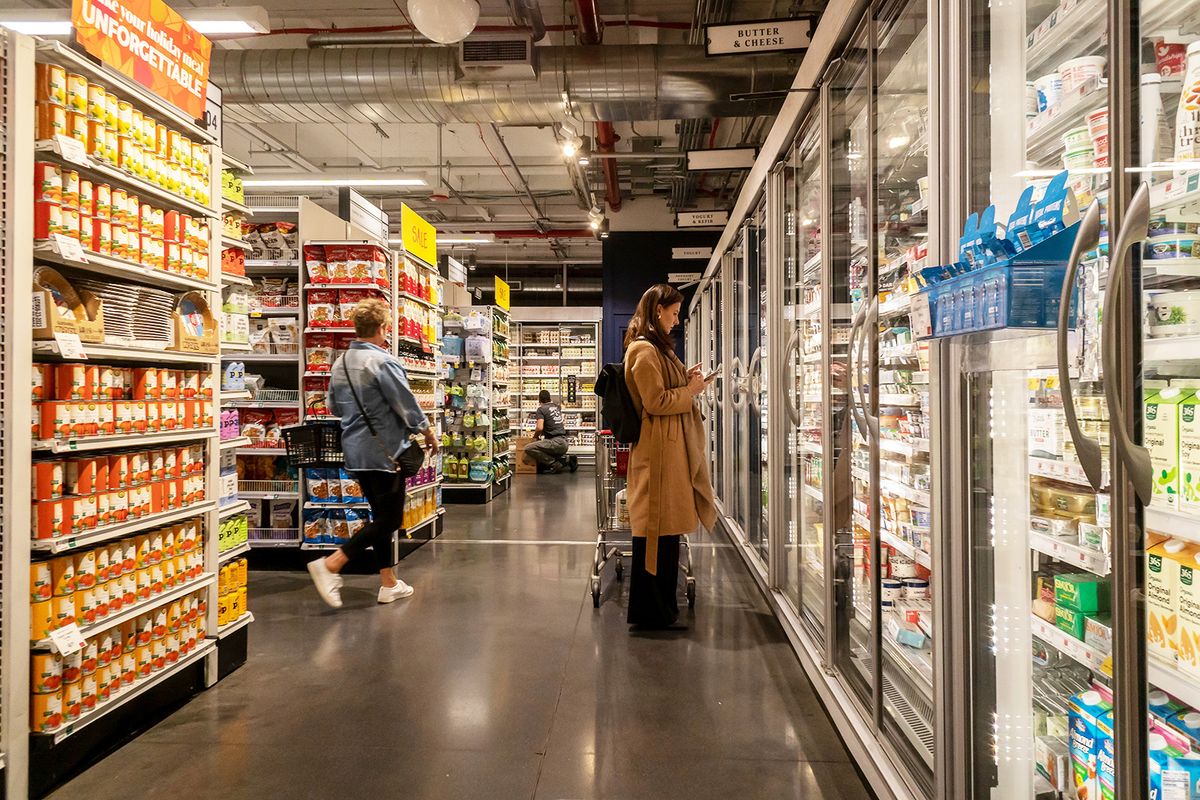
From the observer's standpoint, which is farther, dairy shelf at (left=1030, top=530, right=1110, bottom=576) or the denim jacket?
the denim jacket

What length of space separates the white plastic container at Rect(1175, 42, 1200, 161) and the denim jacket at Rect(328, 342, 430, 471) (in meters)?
4.15

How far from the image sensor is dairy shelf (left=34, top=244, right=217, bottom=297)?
2.45 meters

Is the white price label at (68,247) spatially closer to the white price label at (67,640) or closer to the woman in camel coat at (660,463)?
the white price label at (67,640)

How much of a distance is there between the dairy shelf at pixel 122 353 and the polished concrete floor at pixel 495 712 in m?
1.51

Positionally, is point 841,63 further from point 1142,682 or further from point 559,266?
point 559,266

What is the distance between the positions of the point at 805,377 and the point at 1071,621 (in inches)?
95.8

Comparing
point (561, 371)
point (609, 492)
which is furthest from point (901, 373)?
point (561, 371)

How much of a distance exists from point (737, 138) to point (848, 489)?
8937 millimetres

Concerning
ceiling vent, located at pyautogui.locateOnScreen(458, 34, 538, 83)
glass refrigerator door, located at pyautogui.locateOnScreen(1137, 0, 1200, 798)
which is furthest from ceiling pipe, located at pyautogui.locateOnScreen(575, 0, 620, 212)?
glass refrigerator door, located at pyautogui.locateOnScreen(1137, 0, 1200, 798)

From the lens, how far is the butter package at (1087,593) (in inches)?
60.7

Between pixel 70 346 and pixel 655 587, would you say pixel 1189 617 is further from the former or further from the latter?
pixel 70 346

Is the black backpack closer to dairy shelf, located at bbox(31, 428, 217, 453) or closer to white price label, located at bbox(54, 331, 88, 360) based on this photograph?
dairy shelf, located at bbox(31, 428, 217, 453)

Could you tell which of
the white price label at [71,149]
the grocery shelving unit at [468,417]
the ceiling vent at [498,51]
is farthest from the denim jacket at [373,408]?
the grocery shelving unit at [468,417]

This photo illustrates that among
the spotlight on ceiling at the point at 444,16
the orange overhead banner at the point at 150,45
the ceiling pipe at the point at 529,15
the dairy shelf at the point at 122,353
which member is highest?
the ceiling pipe at the point at 529,15
